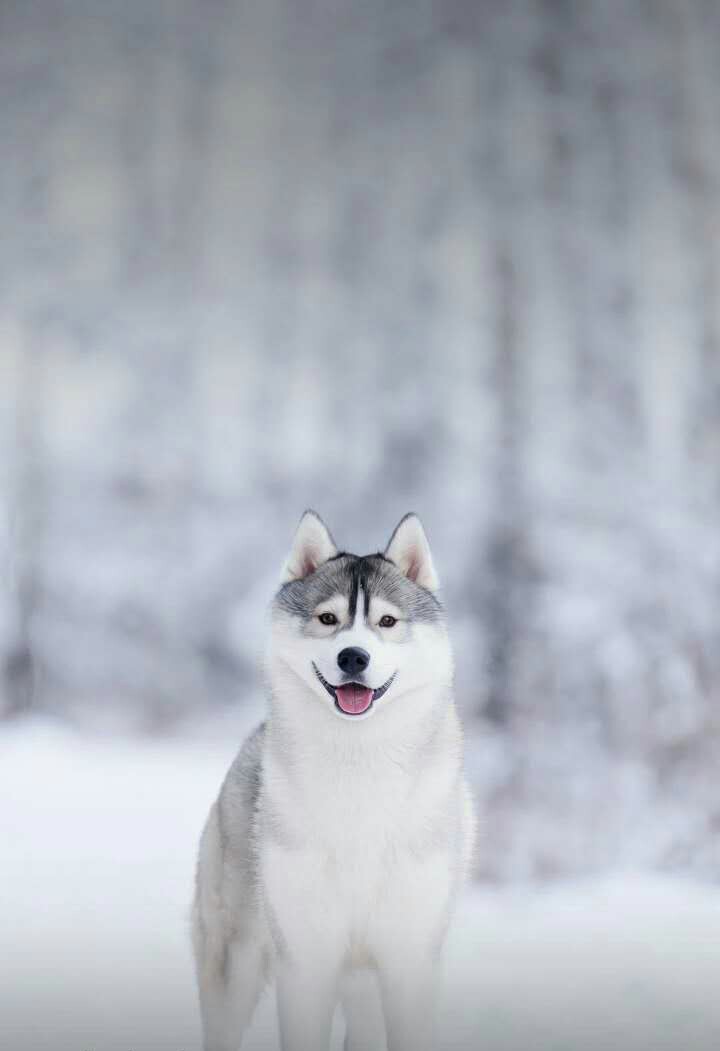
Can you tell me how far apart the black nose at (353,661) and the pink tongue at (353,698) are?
0.02 m

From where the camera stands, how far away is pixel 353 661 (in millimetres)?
1470

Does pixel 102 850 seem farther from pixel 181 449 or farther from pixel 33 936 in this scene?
pixel 181 449

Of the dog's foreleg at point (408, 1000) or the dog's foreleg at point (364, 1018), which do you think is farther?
the dog's foreleg at point (364, 1018)

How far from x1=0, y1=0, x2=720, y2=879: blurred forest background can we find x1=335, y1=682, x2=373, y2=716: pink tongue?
0.92 metres

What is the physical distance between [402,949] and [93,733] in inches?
43.2

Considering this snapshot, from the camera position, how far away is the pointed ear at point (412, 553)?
163cm

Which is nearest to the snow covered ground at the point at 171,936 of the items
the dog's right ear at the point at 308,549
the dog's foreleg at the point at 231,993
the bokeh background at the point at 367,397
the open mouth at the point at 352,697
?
the bokeh background at the point at 367,397

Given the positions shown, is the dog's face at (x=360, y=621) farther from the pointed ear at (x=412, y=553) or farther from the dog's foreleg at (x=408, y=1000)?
the dog's foreleg at (x=408, y=1000)

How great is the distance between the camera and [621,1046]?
188 cm

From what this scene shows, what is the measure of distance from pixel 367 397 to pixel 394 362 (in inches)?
4.2

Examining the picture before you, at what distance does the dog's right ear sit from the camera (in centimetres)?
163

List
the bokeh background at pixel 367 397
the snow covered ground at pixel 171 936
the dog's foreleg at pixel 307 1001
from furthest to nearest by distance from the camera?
the bokeh background at pixel 367 397
the snow covered ground at pixel 171 936
the dog's foreleg at pixel 307 1001

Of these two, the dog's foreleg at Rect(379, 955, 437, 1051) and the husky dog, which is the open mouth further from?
the dog's foreleg at Rect(379, 955, 437, 1051)

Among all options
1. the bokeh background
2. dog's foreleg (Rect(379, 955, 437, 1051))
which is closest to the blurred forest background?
the bokeh background
